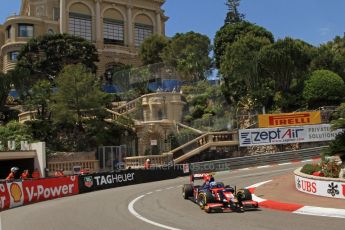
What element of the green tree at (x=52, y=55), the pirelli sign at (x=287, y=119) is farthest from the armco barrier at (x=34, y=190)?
the green tree at (x=52, y=55)

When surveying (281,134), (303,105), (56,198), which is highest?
(303,105)

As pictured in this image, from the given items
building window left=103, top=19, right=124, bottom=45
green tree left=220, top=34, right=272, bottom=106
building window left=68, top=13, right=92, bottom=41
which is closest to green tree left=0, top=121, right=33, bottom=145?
green tree left=220, top=34, right=272, bottom=106

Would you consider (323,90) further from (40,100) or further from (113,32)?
(113,32)

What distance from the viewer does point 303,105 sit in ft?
175

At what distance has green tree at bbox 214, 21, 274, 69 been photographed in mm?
65562

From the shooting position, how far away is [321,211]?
14.8 m

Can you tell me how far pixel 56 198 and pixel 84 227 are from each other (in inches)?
506

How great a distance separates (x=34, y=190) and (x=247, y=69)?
1388 inches

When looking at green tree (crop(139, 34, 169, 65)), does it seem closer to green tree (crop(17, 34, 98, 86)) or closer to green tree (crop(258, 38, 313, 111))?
green tree (crop(17, 34, 98, 86))

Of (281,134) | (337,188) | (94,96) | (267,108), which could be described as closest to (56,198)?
(337,188)

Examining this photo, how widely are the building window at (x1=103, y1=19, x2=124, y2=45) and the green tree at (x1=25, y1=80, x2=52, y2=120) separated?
45122 mm

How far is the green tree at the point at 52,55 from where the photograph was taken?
72.5 meters

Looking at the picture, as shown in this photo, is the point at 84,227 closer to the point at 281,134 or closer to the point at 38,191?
the point at 38,191

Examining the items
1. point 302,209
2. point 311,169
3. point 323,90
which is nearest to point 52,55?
point 323,90
